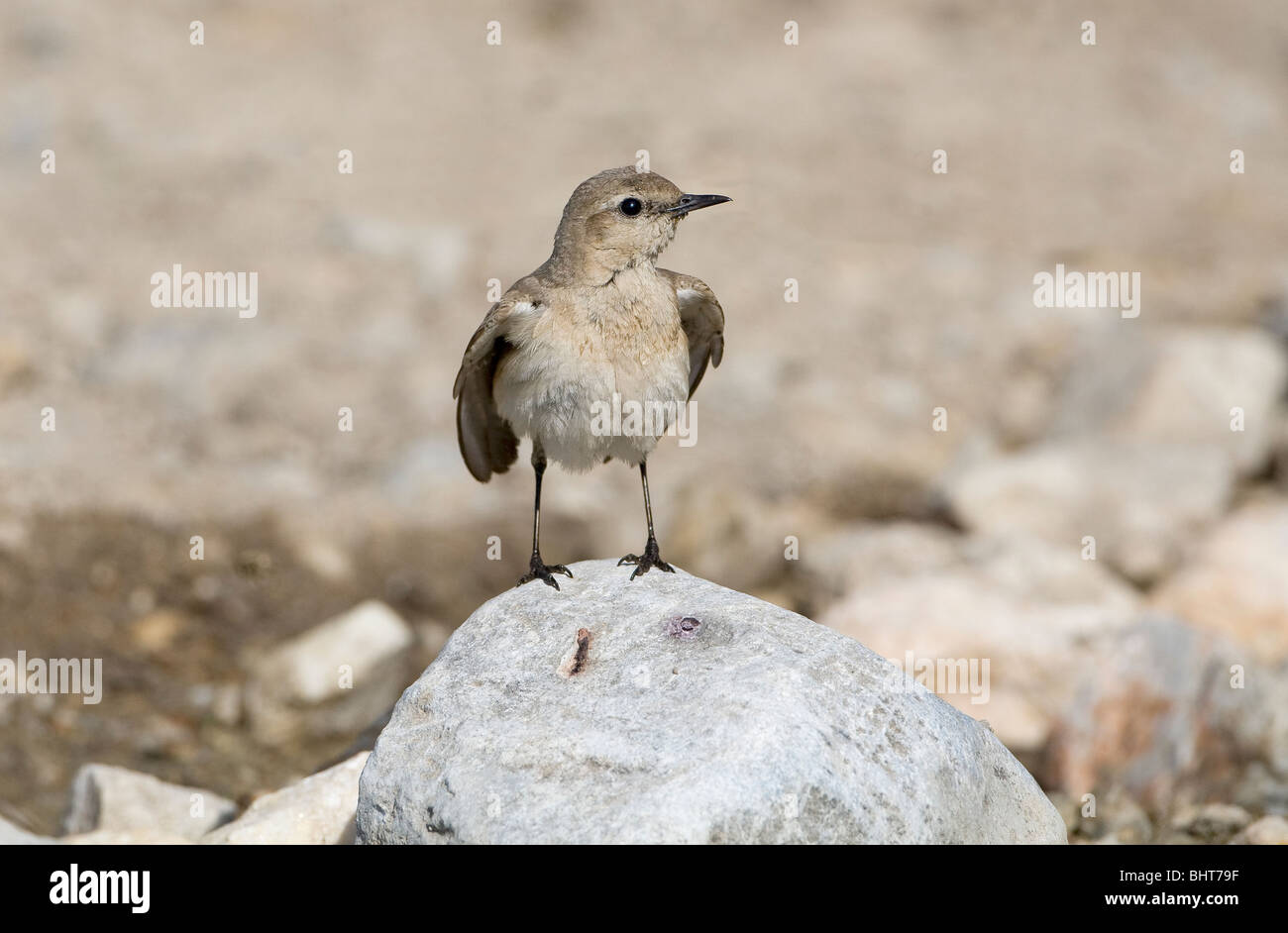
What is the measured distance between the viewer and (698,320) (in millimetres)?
7922

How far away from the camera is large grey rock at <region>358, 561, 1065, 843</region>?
5.25 m

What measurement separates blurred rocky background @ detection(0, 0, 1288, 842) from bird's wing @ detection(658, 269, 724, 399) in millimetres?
2466

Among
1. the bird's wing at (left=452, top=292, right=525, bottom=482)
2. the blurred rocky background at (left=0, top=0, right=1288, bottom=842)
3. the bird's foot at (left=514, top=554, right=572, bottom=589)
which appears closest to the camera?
the bird's foot at (left=514, top=554, right=572, bottom=589)

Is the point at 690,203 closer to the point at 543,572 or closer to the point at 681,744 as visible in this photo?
the point at 543,572

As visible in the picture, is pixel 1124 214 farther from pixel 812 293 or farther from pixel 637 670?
pixel 637 670

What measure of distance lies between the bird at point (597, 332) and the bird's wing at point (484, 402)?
0.01m

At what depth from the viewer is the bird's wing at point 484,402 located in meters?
7.25

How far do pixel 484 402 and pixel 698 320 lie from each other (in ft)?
4.19

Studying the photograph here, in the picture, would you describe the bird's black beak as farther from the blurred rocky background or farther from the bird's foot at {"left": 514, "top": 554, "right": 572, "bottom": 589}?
the blurred rocky background

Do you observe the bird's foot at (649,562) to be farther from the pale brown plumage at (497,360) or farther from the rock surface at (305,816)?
the rock surface at (305,816)

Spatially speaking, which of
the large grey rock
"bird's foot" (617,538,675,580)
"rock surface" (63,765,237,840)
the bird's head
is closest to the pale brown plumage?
the bird's head

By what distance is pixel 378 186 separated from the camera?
15258 millimetres
